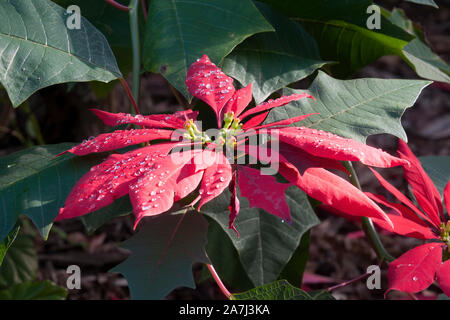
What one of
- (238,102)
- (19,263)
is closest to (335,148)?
(238,102)

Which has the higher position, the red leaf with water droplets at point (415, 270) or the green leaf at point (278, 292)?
the red leaf with water droplets at point (415, 270)

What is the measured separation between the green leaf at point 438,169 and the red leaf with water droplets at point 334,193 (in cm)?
37

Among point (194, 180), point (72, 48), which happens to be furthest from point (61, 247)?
point (194, 180)

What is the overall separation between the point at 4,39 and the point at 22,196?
0.59 ft

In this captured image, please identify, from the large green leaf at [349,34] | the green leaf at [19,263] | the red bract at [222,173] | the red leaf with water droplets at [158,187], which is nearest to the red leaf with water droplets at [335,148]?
the red bract at [222,173]

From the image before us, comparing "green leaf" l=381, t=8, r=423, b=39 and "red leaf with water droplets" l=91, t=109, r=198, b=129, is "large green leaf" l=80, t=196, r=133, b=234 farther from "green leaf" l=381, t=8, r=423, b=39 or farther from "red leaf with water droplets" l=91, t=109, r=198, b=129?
"green leaf" l=381, t=8, r=423, b=39

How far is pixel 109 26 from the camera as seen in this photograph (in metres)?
0.81

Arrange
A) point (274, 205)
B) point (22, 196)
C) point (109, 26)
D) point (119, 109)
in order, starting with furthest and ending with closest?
point (119, 109), point (109, 26), point (22, 196), point (274, 205)

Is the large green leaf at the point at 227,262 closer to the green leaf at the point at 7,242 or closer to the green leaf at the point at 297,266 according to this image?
the green leaf at the point at 297,266

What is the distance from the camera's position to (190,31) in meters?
0.64

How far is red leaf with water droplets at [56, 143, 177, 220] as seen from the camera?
43cm

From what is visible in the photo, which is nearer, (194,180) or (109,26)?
(194,180)

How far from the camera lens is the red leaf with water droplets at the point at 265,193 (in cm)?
44

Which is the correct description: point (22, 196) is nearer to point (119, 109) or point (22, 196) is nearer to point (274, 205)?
point (274, 205)
